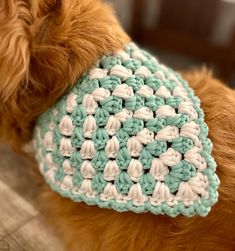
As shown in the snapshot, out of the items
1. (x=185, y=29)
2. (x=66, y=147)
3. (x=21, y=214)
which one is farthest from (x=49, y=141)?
(x=185, y=29)

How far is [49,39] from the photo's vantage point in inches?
27.9

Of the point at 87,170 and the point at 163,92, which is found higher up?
the point at 163,92

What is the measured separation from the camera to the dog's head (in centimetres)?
70

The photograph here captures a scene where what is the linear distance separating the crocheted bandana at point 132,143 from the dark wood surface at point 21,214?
7.7 inches

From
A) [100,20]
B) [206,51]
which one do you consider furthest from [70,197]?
[206,51]

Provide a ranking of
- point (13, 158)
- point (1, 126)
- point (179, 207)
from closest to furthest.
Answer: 1. point (179, 207)
2. point (1, 126)
3. point (13, 158)

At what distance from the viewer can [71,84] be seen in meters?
0.72

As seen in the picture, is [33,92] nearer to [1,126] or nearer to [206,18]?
[1,126]

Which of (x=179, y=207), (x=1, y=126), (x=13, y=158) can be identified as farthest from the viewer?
(x=13, y=158)

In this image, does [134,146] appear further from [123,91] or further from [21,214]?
[21,214]

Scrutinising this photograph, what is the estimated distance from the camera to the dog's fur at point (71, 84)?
68cm

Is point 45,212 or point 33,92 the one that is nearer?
point 33,92

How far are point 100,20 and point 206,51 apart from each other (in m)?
1.33

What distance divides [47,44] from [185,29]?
57.6 inches
